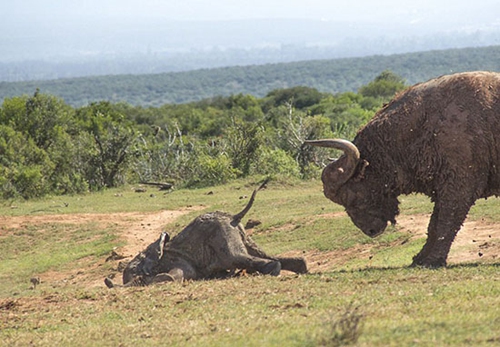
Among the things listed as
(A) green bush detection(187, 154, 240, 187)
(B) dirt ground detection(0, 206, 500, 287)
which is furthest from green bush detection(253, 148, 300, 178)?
(B) dirt ground detection(0, 206, 500, 287)

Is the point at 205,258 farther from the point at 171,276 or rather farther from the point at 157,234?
the point at 157,234

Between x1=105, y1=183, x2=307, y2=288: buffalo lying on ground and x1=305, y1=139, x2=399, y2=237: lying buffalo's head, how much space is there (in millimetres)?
1223

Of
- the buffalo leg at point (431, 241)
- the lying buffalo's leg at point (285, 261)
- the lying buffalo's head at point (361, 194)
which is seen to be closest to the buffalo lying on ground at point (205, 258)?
the lying buffalo's leg at point (285, 261)

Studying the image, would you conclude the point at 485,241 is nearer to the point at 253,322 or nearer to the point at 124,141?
the point at 253,322

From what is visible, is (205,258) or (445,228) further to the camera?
(205,258)

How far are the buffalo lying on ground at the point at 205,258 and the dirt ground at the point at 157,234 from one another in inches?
74.4

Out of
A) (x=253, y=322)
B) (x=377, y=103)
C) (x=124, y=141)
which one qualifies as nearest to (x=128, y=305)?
(x=253, y=322)

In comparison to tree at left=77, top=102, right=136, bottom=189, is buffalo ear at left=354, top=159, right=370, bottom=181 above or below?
above

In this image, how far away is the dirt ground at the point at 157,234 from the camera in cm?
1297

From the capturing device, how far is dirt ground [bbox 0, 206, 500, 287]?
13.0m

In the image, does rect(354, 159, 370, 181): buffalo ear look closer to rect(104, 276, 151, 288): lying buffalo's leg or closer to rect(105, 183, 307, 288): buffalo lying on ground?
rect(105, 183, 307, 288): buffalo lying on ground

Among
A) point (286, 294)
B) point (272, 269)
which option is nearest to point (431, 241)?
point (272, 269)

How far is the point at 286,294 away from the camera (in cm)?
980

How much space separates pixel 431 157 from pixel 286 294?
2.96m
